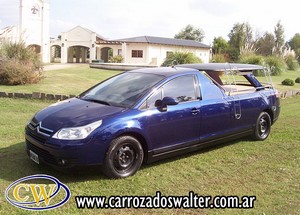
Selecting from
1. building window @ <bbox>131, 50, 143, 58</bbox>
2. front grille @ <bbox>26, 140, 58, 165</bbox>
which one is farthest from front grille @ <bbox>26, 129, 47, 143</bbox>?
building window @ <bbox>131, 50, 143, 58</bbox>

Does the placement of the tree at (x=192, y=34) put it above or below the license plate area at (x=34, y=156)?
above

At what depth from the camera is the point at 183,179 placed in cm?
452

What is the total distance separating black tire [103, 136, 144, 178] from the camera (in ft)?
14.0

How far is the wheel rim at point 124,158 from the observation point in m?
4.36

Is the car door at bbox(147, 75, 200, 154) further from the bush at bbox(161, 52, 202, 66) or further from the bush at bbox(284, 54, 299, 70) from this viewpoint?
the bush at bbox(284, 54, 299, 70)

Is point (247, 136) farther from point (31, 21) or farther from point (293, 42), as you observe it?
point (293, 42)

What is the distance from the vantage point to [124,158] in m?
4.45

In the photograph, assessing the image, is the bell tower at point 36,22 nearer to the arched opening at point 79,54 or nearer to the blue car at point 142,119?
the arched opening at point 79,54

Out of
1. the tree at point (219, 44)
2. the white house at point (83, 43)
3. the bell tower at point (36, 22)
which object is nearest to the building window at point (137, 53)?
the white house at point (83, 43)

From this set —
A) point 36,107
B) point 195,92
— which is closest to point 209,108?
point 195,92

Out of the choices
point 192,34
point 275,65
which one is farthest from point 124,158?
point 192,34

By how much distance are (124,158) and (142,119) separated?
60 cm

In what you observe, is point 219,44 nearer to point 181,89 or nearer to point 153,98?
point 181,89

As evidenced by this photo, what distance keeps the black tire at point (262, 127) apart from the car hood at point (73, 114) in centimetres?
333
